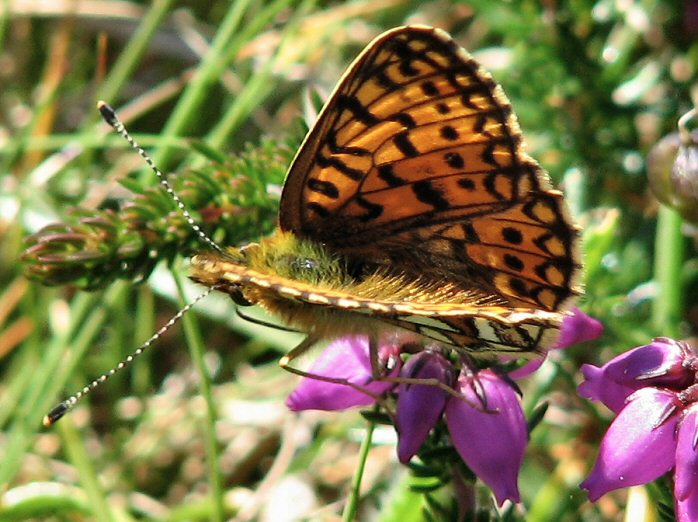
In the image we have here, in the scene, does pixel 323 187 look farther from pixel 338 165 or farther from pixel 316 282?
pixel 316 282

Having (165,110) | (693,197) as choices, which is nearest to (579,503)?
(693,197)

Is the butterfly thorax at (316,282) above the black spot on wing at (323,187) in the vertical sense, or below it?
below

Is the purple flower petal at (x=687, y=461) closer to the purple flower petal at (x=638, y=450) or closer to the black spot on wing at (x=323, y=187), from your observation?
the purple flower petal at (x=638, y=450)

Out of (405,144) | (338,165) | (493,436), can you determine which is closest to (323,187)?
(338,165)

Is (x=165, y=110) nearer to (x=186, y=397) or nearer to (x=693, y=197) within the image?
(x=186, y=397)

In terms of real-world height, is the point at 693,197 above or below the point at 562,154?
above

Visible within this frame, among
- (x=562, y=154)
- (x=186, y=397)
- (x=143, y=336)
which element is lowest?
(x=186, y=397)

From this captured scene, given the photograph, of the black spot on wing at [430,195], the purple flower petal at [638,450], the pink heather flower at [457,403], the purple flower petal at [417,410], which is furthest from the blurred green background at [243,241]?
the purple flower petal at [638,450]
